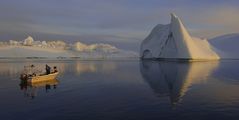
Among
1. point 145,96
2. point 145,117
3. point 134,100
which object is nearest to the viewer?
point 145,117

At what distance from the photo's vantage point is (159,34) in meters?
96.1

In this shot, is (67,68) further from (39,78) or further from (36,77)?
(36,77)

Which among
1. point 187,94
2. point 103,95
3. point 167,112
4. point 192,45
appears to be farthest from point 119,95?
point 192,45

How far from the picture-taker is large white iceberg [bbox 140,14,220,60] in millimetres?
77562

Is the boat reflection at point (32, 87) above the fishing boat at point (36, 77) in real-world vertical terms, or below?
below

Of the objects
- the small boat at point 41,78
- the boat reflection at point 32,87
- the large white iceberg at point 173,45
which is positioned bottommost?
the boat reflection at point 32,87

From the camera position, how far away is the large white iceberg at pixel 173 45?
77.6 meters

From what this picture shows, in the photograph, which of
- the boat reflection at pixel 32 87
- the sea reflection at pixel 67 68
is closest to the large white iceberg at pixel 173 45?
the sea reflection at pixel 67 68

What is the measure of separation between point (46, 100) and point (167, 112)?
860 centimetres

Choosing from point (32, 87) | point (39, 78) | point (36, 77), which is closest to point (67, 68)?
point (39, 78)

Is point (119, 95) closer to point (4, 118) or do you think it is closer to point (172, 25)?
point (4, 118)

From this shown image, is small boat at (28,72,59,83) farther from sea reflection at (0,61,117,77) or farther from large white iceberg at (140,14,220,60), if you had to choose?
large white iceberg at (140,14,220,60)

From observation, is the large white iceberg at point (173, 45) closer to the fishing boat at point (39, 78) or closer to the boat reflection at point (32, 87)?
the fishing boat at point (39, 78)

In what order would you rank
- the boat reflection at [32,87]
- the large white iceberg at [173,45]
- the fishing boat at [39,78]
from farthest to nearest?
the large white iceberg at [173,45] < the fishing boat at [39,78] < the boat reflection at [32,87]
